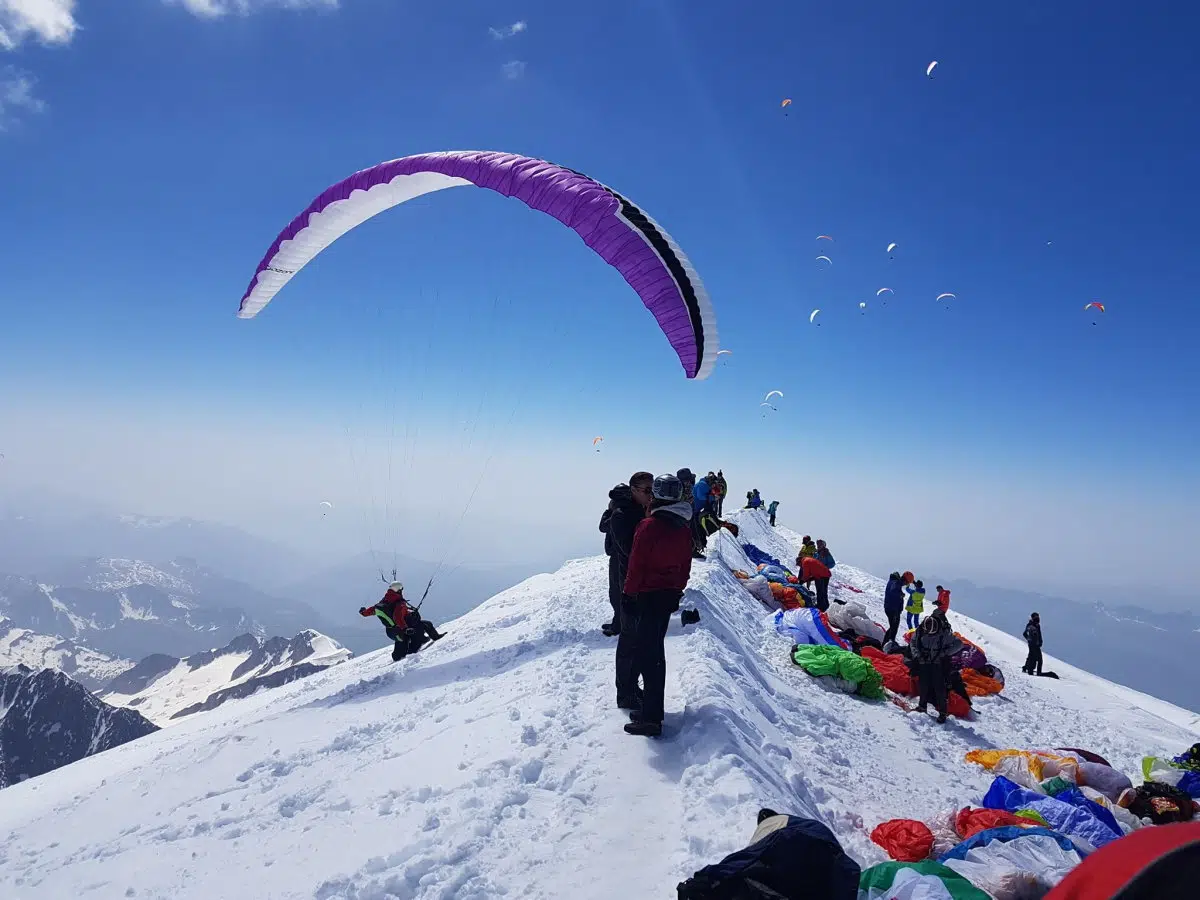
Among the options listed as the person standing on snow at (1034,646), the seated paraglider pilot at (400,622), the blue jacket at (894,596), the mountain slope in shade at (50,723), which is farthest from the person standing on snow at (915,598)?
the mountain slope in shade at (50,723)

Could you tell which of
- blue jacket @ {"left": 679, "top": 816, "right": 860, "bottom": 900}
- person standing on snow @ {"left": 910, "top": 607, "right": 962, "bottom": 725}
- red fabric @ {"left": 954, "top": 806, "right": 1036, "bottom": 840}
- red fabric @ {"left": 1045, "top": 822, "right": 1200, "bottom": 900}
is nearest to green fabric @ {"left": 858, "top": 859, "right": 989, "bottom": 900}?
blue jacket @ {"left": 679, "top": 816, "right": 860, "bottom": 900}

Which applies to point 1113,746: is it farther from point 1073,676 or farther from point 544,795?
point 544,795


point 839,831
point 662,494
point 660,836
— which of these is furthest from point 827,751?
point 662,494

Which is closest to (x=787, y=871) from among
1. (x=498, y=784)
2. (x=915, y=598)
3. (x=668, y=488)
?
(x=498, y=784)

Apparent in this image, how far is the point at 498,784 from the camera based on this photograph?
4.68 metres

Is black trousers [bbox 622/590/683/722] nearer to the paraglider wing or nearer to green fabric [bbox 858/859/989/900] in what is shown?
green fabric [bbox 858/859/989/900]

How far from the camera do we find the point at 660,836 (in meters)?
3.94

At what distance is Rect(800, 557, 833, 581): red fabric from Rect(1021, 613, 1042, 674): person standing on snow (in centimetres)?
533

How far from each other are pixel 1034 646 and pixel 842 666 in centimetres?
966

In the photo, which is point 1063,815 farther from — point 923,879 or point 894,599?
point 894,599

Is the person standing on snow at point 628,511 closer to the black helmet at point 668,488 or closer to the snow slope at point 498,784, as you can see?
the black helmet at point 668,488

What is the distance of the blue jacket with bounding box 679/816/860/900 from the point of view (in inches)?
112

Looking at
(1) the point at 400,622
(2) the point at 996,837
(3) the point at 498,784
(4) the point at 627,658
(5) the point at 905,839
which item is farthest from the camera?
(1) the point at 400,622

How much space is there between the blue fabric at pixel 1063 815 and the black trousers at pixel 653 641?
328 cm
